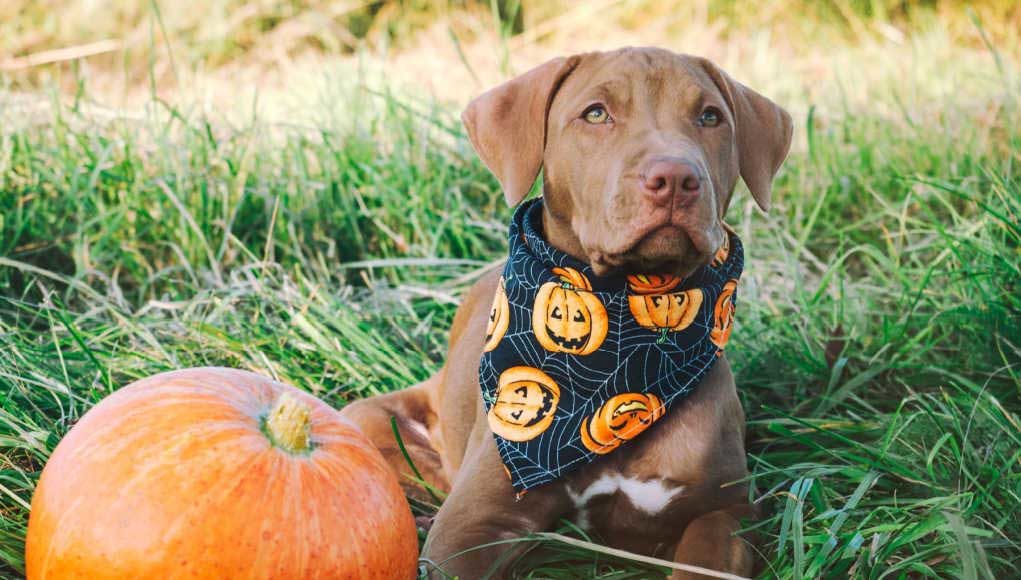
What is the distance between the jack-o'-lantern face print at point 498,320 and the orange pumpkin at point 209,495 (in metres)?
0.85

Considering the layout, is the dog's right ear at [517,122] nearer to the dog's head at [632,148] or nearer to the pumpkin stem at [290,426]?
the dog's head at [632,148]

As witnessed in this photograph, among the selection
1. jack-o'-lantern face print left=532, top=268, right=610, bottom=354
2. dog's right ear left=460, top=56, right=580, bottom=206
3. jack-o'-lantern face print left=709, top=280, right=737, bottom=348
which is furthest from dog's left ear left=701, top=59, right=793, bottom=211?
jack-o'-lantern face print left=532, top=268, right=610, bottom=354

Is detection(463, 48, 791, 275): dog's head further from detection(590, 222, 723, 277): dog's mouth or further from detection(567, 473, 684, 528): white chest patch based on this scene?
detection(567, 473, 684, 528): white chest patch

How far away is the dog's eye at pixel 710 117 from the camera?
3.15m

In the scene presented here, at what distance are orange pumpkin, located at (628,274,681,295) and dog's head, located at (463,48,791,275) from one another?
3 centimetres

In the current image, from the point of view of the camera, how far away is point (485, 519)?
9.87 ft

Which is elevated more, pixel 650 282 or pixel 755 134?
pixel 755 134

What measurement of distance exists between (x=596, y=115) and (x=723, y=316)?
2.45ft

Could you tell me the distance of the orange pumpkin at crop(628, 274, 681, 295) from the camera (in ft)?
10.1

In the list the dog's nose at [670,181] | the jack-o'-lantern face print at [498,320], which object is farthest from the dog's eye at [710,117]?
the jack-o'-lantern face print at [498,320]

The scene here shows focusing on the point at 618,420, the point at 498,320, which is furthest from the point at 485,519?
the point at 498,320

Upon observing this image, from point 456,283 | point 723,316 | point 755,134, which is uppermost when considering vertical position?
point 755,134

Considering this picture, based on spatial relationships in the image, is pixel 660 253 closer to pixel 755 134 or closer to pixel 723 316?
pixel 723 316

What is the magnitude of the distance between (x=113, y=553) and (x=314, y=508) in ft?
1.36
